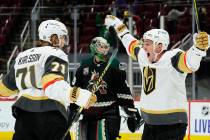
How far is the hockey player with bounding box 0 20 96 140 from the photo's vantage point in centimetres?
343

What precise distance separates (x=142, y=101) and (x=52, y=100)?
3.56 feet

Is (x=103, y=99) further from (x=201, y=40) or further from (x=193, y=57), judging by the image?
(x=201, y=40)

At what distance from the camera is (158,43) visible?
4.40m

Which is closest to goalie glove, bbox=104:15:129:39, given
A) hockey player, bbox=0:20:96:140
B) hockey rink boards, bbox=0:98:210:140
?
hockey player, bbox=0:20:96:140

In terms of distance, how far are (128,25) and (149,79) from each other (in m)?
4.00

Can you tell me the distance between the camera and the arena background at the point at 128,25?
766 cm

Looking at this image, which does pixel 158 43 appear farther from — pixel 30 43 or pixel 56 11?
pixel 56 11

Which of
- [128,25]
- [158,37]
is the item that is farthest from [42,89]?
[128,25]

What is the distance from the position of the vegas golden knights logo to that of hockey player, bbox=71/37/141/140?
895mm

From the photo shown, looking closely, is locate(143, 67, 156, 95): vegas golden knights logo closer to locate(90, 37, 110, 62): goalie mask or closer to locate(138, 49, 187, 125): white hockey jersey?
locate(138, 49, 187, 125): white hockey jersey

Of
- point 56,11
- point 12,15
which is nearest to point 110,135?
point 56,11

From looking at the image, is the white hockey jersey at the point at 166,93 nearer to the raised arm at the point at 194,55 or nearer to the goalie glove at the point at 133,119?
the raised arm at the point at 194,55

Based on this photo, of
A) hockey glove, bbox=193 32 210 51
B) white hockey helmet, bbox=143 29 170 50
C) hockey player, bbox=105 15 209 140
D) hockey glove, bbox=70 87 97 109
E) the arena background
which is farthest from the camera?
the arena background

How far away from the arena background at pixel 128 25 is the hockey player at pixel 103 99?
75.8 inches
